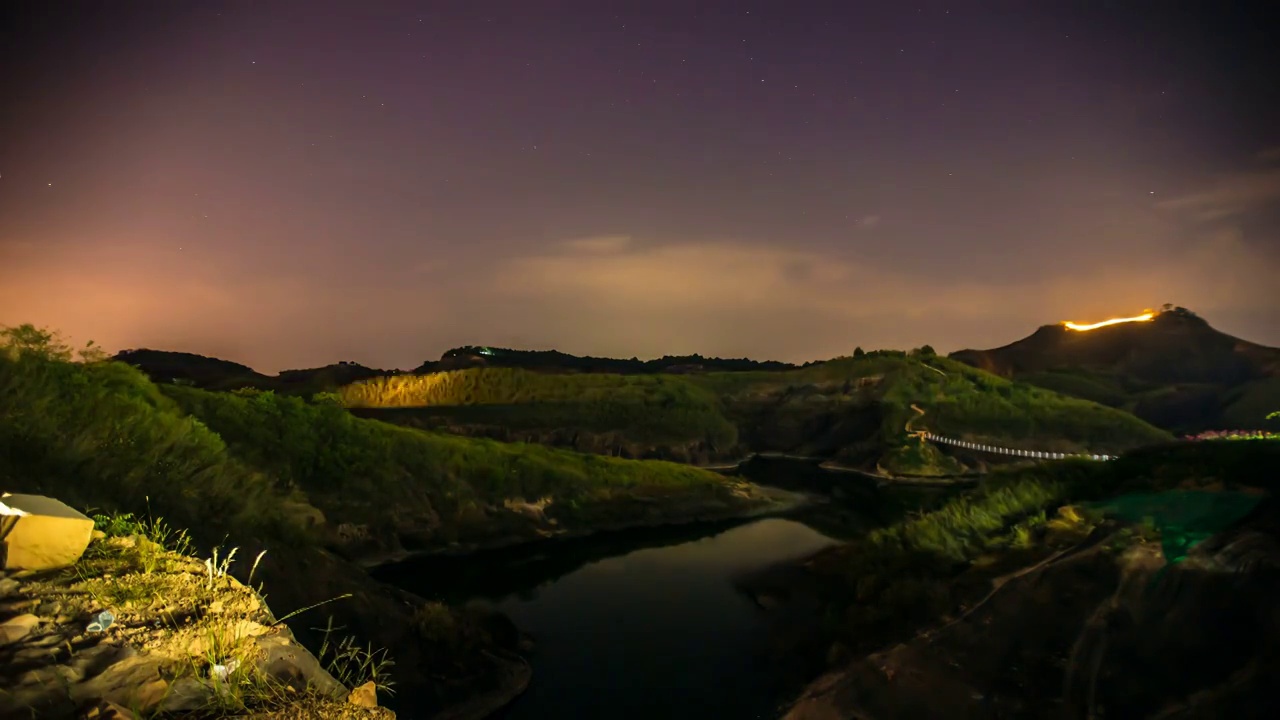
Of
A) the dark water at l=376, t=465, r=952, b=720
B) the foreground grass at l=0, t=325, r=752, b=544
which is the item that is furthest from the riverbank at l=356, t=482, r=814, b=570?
the foreground grass at l=0, t=325, r=752, b=544

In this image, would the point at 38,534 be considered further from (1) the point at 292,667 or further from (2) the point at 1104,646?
(2) the point at 1104,646

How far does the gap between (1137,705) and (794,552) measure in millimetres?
28165

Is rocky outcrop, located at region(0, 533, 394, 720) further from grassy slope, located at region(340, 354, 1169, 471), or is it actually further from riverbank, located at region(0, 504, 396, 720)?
grassy slope, located at region(340, 354, 1169, 471)

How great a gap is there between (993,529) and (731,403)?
9731 centimetres

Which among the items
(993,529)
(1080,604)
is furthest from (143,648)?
(993,529)

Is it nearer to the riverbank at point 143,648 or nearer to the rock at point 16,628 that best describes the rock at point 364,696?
the riverbank at point 143,648

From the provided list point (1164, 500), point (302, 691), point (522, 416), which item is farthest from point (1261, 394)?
point (302, 691)

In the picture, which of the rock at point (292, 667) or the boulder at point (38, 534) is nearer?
the rock at point (292, 667)

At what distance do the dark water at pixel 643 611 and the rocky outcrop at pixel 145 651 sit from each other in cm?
A: 1309

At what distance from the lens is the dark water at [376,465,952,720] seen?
19406 millimetres

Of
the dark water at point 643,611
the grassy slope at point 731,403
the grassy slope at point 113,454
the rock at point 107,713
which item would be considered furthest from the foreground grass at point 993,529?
the grassy slope at point 731,403

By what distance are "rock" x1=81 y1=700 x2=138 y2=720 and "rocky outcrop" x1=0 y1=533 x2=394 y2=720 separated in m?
0.02

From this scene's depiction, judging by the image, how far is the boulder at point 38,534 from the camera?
23.2ft

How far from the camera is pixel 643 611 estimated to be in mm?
28172
